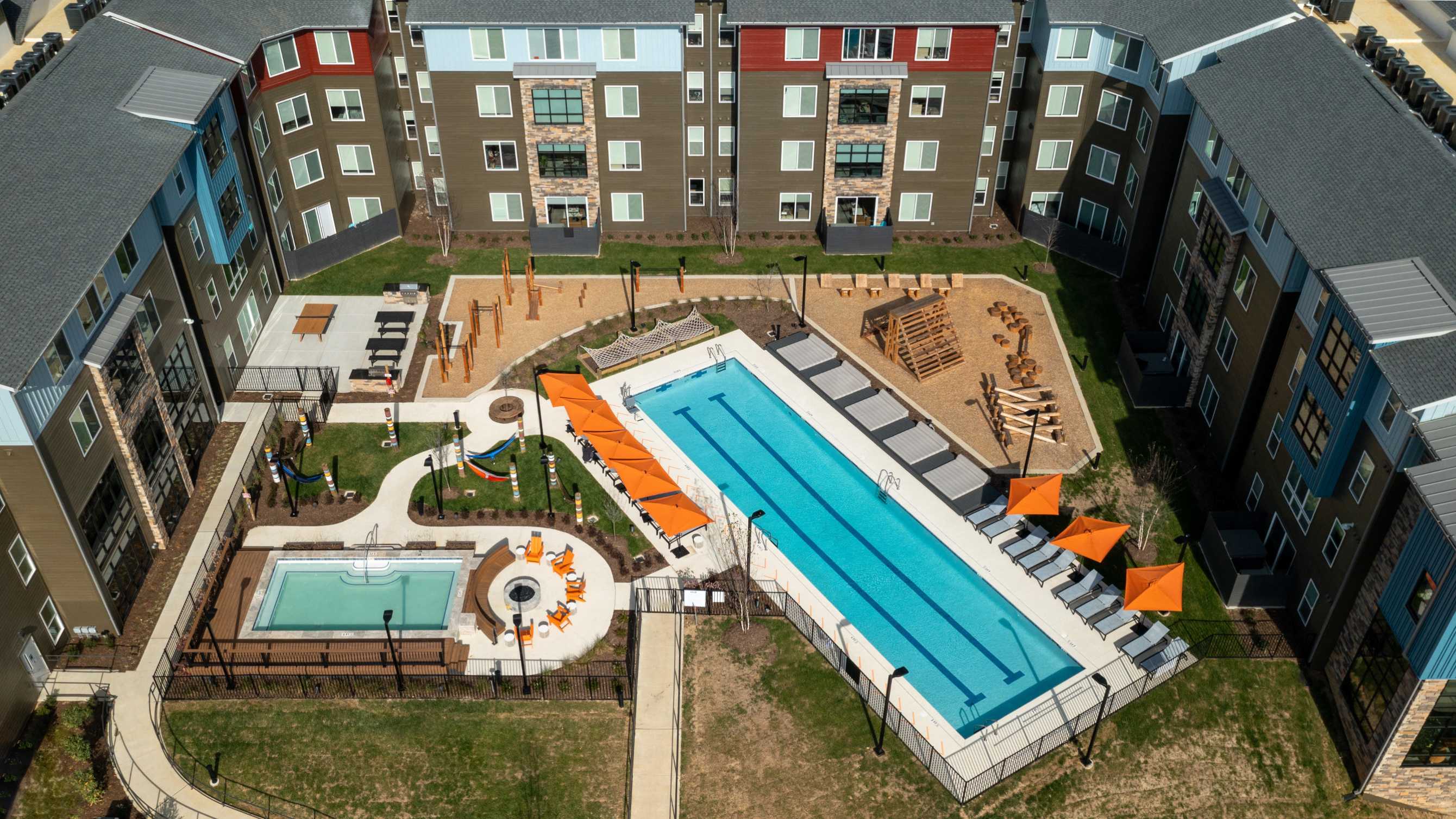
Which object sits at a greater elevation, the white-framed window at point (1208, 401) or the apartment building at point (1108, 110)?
the apartment building at point (1108, 110)

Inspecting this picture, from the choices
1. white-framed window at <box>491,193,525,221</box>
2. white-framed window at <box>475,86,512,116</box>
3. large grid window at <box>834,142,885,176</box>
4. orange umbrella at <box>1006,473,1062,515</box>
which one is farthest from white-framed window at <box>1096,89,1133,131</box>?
white-framed window at <box>491,193,525,221</box>

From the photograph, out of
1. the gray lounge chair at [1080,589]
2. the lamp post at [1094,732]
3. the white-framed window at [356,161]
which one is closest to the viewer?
the lamp post at [1094,732]

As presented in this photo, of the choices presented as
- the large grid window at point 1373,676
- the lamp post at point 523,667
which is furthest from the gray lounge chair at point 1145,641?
the lamp post at point 523,667

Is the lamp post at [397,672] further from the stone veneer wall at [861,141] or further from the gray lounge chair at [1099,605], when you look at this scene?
the stone veneer wall at [861,141]

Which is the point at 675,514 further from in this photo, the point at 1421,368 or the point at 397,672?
the point at 1421,368

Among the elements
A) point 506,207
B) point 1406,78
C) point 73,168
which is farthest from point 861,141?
point 73,168

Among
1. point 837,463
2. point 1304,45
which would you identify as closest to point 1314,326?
point 1304,45

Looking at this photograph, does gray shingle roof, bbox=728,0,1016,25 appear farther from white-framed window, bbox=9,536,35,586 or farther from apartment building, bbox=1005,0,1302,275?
white-framed window, bbox=9,536,35,586
